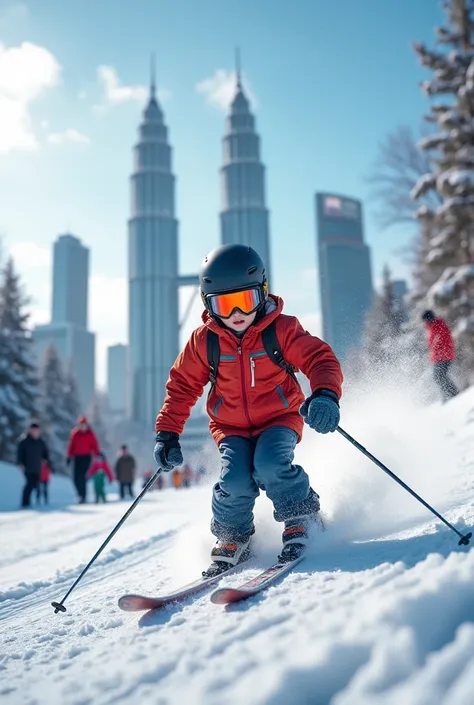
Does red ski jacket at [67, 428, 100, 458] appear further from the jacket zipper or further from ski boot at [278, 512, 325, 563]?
ski boot at [278, 512, 325, 563]

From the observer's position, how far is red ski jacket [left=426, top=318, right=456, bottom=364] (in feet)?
29.5

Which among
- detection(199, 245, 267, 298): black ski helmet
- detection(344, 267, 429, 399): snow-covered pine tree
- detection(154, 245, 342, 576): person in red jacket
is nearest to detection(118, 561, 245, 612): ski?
detection(154, 245, 342, 576): person in red jacket

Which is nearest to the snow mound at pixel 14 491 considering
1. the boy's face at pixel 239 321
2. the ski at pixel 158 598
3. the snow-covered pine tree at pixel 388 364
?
the snow-covered pine tree at pixel 388 364

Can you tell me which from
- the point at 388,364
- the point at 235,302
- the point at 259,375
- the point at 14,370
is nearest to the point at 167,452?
the point at 259,375

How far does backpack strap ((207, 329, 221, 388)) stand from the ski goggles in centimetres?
16

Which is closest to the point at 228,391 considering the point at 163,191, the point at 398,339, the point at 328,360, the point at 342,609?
the point at 328,360

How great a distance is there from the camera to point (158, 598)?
7.09ft

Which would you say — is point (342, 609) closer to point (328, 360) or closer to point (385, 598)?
point (385, 598)

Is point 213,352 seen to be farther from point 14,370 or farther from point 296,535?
point 14,370

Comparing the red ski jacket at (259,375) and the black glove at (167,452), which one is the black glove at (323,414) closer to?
the red ski jacket at (259,375)

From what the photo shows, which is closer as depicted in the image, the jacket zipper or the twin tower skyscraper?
the jacket zipper

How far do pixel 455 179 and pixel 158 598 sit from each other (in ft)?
45.0

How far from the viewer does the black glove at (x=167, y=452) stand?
301 centimetres

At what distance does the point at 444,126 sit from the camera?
1454 centimetres
